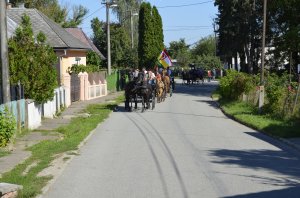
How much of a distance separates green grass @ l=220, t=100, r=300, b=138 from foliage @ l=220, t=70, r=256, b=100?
1087 mm

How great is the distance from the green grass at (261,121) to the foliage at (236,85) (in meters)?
1.09

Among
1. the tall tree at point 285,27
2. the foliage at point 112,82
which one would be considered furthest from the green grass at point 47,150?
the foliage at point 112,82

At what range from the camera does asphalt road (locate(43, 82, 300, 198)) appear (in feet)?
31.1

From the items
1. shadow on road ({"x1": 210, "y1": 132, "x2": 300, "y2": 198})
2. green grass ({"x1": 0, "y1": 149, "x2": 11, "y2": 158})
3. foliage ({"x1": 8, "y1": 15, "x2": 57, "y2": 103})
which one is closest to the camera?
shadow on road ({"x1": 210, "y1": 132, "x2": 300, "y2": 198})

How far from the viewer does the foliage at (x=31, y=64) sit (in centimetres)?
1967

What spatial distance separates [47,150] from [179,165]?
13.0 feet

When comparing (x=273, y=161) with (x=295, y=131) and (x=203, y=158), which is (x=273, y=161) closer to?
(x=203, y=158)

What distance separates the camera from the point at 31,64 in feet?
65.5

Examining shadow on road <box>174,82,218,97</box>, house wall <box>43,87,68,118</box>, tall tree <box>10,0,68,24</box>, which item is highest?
tall tree <box>10,0,68,24</box>

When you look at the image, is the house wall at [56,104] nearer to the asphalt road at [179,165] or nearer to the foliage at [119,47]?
the asphalt road at [179,165]

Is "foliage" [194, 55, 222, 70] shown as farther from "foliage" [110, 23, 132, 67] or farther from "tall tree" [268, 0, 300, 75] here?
"tall tree" [268, 0, 300, 75]

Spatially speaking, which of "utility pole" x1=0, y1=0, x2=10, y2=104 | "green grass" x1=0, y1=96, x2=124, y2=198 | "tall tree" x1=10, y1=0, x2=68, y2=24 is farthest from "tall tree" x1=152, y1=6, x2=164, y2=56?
"utility pole" x1=0, y1=0, x2=10, y2=104

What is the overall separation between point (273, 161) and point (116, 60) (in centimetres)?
5987

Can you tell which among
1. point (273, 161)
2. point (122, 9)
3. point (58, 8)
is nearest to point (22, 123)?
point (273, 161)
